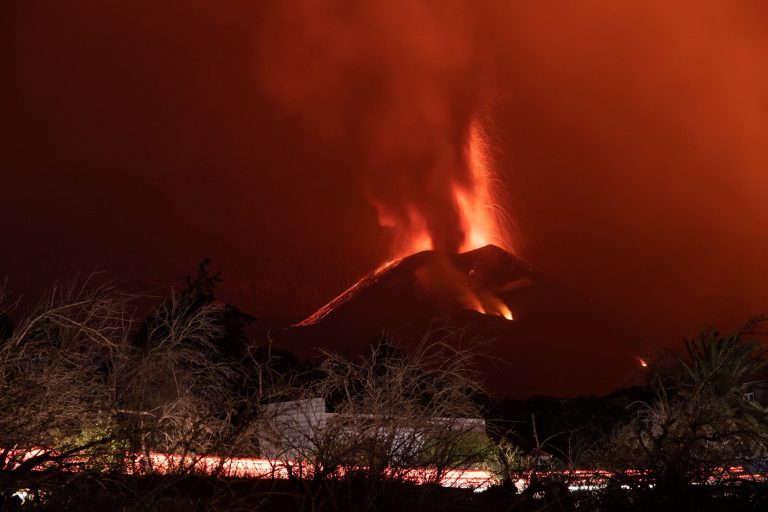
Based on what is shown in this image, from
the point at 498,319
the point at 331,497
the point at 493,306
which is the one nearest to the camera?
the point at 331,497

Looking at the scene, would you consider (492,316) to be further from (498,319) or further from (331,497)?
(331,497)

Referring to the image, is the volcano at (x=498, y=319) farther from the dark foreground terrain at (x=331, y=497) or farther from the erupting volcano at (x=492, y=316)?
the dark foreground terrain at (x=331, y=497)

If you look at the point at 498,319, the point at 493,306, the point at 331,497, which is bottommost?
the point at 331,497

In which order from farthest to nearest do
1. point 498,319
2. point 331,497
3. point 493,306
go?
point 493,306 → point 498,319 → point 331,497

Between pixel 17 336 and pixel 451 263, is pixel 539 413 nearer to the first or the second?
pixel 17 336

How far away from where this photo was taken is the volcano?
343ft

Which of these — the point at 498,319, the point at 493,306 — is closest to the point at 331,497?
the point at 498,319

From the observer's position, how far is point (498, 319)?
11281 centimetres

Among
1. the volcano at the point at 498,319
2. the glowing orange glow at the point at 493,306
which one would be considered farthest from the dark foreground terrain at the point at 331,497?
the glowing orange glow at the point at 493,306

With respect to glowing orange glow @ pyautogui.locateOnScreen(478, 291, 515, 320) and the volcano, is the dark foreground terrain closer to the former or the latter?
the volcano

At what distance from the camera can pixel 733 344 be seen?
27344 mm

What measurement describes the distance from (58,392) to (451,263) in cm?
11602

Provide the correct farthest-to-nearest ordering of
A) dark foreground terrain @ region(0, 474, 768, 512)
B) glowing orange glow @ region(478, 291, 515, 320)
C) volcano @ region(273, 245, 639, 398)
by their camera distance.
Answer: glowing orange glow @ region(478, 291, 515, 320) → volcano @ region(273, 245, 639, 398) → dark foreground terrain @ region(0, 474, 768, 512)

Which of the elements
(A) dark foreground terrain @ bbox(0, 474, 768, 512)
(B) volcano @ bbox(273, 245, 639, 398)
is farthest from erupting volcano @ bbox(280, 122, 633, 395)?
(A) dark foreground terrain @ bbox(0, 474, 768, 512)
